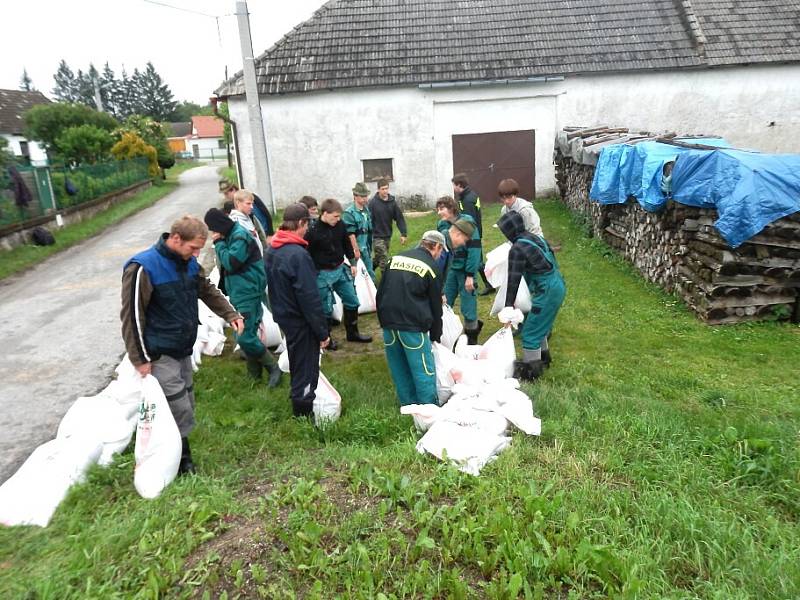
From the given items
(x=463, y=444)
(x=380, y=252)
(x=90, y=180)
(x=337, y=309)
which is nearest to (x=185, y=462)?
(x=463, y=444)

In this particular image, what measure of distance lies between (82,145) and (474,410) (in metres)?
26.1

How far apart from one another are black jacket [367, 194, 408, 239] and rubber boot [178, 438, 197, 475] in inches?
188

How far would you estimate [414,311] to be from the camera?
416 cm

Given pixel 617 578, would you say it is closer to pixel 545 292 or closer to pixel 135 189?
pixel 545 292

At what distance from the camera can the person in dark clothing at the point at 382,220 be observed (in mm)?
7926

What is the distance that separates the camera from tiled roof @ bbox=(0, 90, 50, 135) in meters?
30.5

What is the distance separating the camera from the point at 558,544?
9.18 ft

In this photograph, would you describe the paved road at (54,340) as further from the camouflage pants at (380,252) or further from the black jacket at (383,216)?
the black jacket at (383,216)

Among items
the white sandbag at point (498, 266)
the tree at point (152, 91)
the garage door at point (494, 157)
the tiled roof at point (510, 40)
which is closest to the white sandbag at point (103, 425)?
the white sandbag at point (498, 266)

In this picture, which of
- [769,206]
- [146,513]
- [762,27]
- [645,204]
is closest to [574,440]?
[146,513]

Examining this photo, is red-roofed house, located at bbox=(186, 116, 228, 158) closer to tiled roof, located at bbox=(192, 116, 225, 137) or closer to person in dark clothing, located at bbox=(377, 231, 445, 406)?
tiled roof, located at bbox=(192, 116, 225, 137)

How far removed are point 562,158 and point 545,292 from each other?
33.7ft

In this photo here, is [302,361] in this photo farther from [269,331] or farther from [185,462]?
[269,331]

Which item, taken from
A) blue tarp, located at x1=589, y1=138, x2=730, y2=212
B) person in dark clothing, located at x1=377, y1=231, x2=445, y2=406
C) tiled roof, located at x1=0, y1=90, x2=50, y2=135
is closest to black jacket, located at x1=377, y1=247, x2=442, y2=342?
person in dark clothing, located at x1=377, y1=231, x2=445, y2=406
